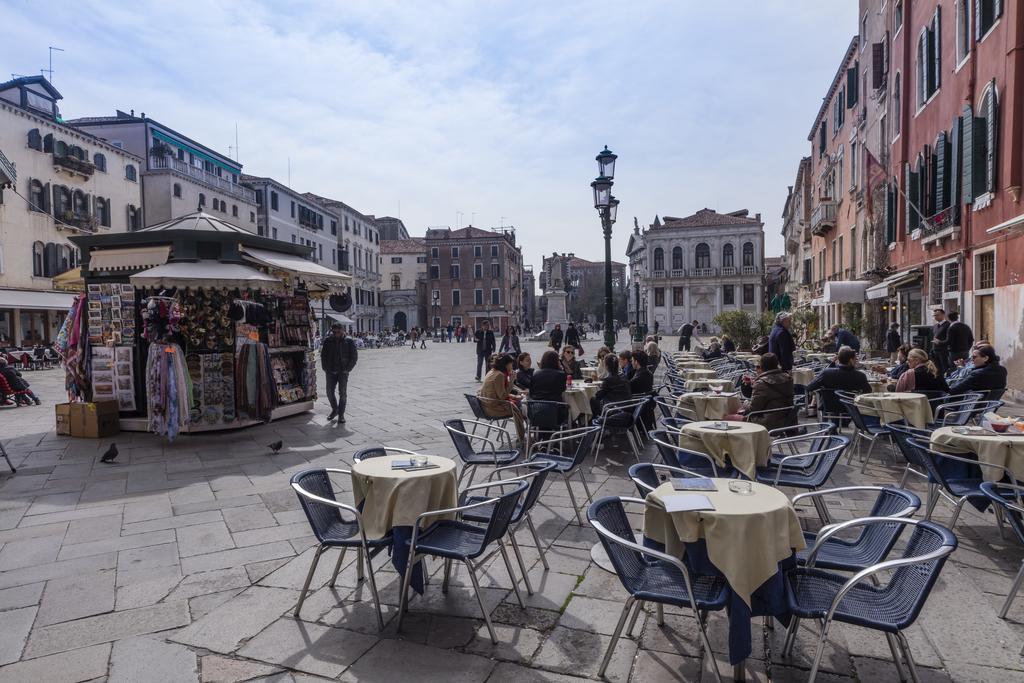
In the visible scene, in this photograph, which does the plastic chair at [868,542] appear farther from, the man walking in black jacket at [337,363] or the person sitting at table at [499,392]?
the man walking in black jacket at [337,363]

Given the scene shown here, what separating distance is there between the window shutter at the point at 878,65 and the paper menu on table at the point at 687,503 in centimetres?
1948

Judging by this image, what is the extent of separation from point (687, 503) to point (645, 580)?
0.38 m

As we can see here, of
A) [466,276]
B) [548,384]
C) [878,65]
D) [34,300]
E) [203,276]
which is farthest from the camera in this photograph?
[466,276]

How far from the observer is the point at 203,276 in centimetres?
795

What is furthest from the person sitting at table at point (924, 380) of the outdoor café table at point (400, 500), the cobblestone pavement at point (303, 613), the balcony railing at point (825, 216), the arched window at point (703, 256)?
the arched window at point (703, 256)

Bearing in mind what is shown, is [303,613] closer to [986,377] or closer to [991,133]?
[986,377]

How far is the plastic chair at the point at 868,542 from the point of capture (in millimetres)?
2941

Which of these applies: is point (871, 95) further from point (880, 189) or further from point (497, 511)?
point (497, 511)

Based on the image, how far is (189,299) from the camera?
8.48m

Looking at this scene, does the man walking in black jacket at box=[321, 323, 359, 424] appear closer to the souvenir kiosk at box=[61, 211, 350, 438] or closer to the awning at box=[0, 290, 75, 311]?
the souvenir kiosk at box=[61, 211, 350, 438]

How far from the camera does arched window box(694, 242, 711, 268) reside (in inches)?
2238

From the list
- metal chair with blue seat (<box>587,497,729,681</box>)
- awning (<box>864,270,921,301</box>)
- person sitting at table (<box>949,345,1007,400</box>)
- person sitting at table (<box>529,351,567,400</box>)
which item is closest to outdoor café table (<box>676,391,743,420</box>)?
person sitting at table (<box>529,351,567,400</box>)

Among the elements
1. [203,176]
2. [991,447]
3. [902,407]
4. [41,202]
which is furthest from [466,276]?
[991,447]

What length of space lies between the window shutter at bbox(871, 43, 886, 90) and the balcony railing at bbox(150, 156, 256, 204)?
29.3 metres
